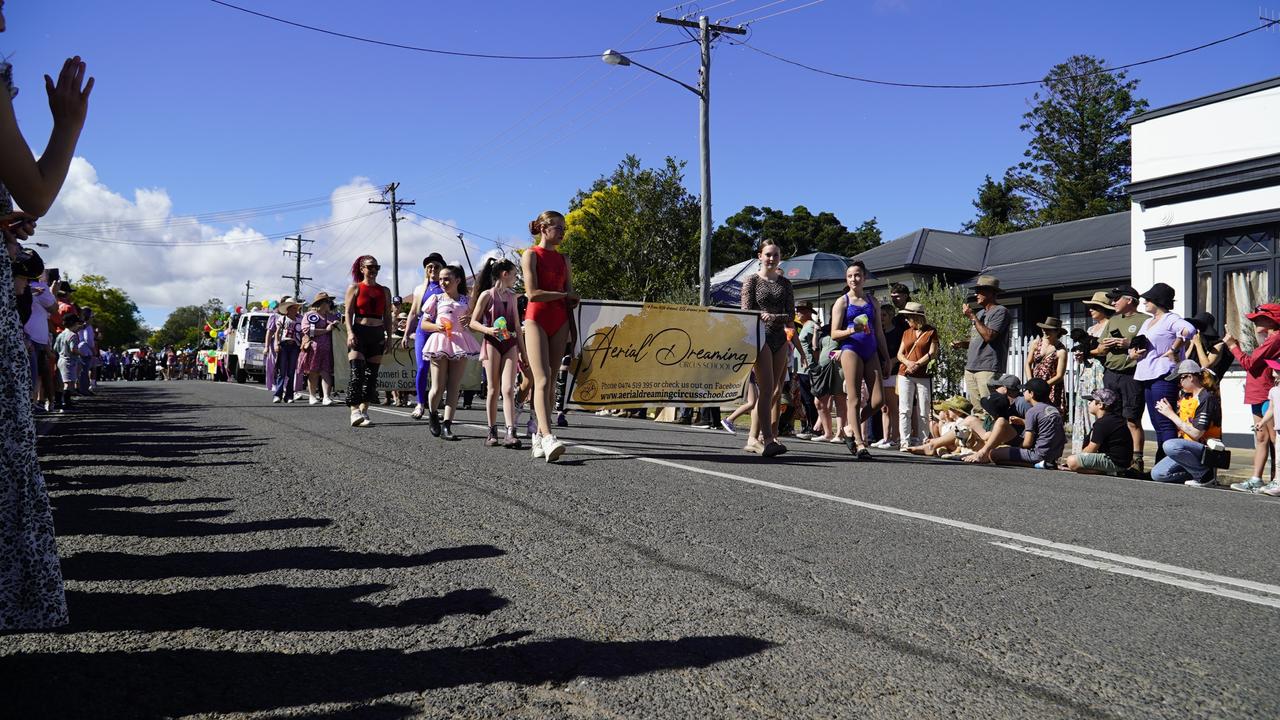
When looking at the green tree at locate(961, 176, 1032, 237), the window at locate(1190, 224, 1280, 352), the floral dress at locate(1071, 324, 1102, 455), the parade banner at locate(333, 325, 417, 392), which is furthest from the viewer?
the green tree at locate(961, 176, 1032, 237)

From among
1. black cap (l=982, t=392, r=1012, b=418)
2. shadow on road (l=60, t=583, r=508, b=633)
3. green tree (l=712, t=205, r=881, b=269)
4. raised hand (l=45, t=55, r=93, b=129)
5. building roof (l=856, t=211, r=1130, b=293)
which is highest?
green tree (l=712, t=205, r=881, b=269)

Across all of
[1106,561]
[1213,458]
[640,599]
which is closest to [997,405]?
[1213,458]

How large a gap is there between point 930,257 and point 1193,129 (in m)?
15.0

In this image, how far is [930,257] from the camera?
30.8 metres

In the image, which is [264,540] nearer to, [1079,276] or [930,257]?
[1079,276]

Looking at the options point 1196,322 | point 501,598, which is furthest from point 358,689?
point 1196,322

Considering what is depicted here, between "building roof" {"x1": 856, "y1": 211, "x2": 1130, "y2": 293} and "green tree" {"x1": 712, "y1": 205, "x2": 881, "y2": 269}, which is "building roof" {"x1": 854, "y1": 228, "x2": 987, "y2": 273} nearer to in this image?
"building roof" {"x1": 856, "y1": 211, "x2": 1130, "y2": 293}

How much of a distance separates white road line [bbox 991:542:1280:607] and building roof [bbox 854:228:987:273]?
26.6 meters

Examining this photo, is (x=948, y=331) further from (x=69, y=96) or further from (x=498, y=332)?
(x=69, y=96)

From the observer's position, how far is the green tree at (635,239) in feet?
125

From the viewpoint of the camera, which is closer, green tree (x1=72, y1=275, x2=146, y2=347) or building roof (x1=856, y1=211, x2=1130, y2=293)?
building roof (x1=856, y1=211, x2=1130, y2=293)

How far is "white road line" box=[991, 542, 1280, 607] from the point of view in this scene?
3754 mm

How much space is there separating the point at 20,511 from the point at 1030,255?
100ft

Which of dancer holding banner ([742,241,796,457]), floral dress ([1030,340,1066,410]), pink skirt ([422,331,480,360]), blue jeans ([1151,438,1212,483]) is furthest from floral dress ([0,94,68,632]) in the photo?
floral dress ([1030,340,1066,410])
